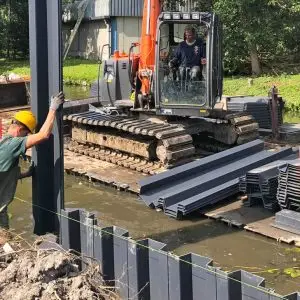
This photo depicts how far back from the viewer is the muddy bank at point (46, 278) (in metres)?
4.75

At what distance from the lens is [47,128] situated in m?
6.11

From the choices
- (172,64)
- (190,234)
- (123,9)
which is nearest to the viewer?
(190,234)

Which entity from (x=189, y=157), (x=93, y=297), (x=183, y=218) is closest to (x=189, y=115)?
(x=189, y=157)

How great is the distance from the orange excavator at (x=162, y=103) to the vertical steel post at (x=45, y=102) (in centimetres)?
468

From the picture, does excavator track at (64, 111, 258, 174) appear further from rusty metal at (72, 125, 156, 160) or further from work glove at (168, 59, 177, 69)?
work glove at (168, 59, 177, 69)

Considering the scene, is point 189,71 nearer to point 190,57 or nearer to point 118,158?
point 190,57

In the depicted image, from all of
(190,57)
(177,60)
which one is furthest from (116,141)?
(190,57)

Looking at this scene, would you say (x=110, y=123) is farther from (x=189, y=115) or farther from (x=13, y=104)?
(x=13, y=104)

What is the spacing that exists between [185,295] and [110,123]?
309 inches

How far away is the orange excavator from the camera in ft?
38.0

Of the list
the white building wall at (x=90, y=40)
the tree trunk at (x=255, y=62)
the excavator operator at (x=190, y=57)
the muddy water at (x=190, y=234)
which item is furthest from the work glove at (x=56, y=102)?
the white building wall at (x=90, y=40)

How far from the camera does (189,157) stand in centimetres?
1182

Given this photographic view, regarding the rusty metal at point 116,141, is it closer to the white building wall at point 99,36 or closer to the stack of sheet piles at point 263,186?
the stack of sheet piles at point 263,186

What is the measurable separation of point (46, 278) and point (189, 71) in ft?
24.7
